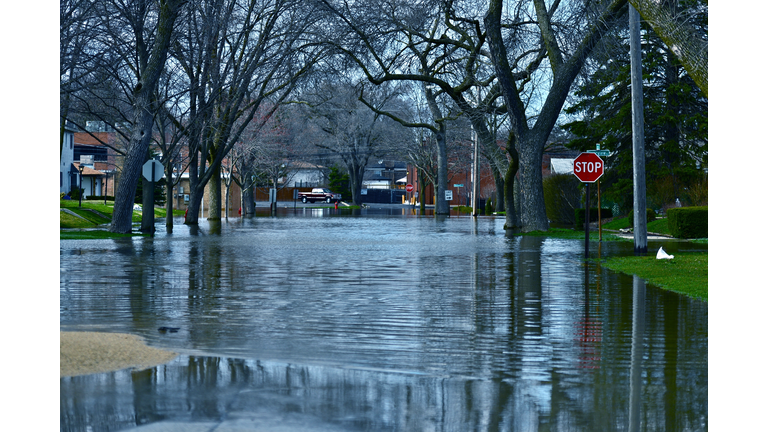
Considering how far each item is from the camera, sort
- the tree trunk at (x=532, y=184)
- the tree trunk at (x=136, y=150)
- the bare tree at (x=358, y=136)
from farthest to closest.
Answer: the bare tree at (x=358, y=136) → the tree trunk at (x=532, y=184) → the tree trunk at (x=136, y=150)

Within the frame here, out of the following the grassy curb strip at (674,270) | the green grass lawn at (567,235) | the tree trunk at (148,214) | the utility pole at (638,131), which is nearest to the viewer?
the grassy curb strip at (674,270)

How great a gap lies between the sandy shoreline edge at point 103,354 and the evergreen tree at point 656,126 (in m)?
33.0

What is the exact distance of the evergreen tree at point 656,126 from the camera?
132 feet

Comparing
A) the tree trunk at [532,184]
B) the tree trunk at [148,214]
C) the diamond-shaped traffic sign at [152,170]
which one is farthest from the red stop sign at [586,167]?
the tree trunk at [148,214]

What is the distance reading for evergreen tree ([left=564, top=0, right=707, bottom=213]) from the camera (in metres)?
40.2

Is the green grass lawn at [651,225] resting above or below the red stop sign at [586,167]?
below

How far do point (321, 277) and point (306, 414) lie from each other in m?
10.1

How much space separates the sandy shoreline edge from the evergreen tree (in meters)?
33.0

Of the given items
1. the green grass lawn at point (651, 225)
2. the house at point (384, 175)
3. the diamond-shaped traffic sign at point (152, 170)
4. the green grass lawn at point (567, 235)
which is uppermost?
the house at point (384, 175)

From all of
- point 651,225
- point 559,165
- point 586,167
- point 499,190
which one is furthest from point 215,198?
point 559,165

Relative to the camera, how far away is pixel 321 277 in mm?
15977

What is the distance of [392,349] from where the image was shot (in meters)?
8.41

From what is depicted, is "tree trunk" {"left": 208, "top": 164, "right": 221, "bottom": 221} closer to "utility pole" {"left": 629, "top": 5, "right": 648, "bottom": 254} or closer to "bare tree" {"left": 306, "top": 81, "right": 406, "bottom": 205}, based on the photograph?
"utility pole" {"left": 629, "top": 5, "right": 648, "bottom": 254}

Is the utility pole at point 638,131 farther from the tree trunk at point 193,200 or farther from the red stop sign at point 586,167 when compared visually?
the tree trunk at point 193,200
